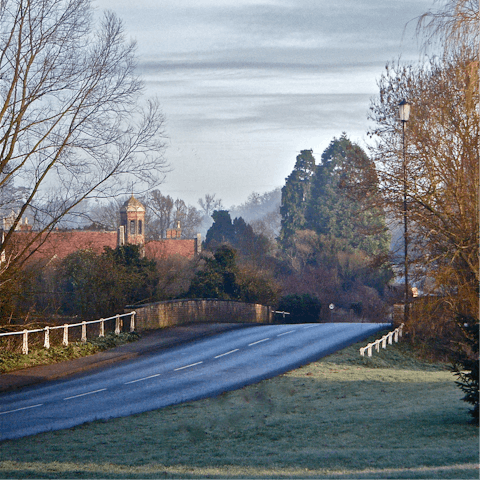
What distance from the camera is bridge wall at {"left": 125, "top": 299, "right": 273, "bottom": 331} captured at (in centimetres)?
2607

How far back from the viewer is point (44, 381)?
16.5 meters

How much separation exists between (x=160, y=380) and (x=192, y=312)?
1422cm

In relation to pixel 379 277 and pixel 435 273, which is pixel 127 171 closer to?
pixel 435 273

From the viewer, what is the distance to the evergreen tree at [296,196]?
8194cm

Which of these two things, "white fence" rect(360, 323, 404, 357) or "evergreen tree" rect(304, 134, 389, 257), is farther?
"evergreen tree" rect(304, 134, 389, 257)

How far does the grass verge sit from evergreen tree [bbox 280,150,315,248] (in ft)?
188

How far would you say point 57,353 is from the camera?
19.4 meters

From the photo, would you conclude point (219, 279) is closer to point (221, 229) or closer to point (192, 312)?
point (192, 312)

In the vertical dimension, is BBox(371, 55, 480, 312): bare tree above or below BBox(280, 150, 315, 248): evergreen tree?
below

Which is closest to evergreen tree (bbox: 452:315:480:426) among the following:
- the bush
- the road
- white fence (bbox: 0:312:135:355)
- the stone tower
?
the road

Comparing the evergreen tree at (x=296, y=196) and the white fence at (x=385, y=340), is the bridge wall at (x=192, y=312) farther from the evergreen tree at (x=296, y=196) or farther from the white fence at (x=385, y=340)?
the evergreen tree at (x=296, y=196)

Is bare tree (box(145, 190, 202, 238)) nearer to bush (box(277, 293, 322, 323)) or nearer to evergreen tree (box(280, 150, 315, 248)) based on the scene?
evergreen tree (box(280, 150, 315, 248))

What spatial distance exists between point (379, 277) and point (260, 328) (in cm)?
3919

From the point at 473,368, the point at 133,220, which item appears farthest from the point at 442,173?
the point at 133,220
